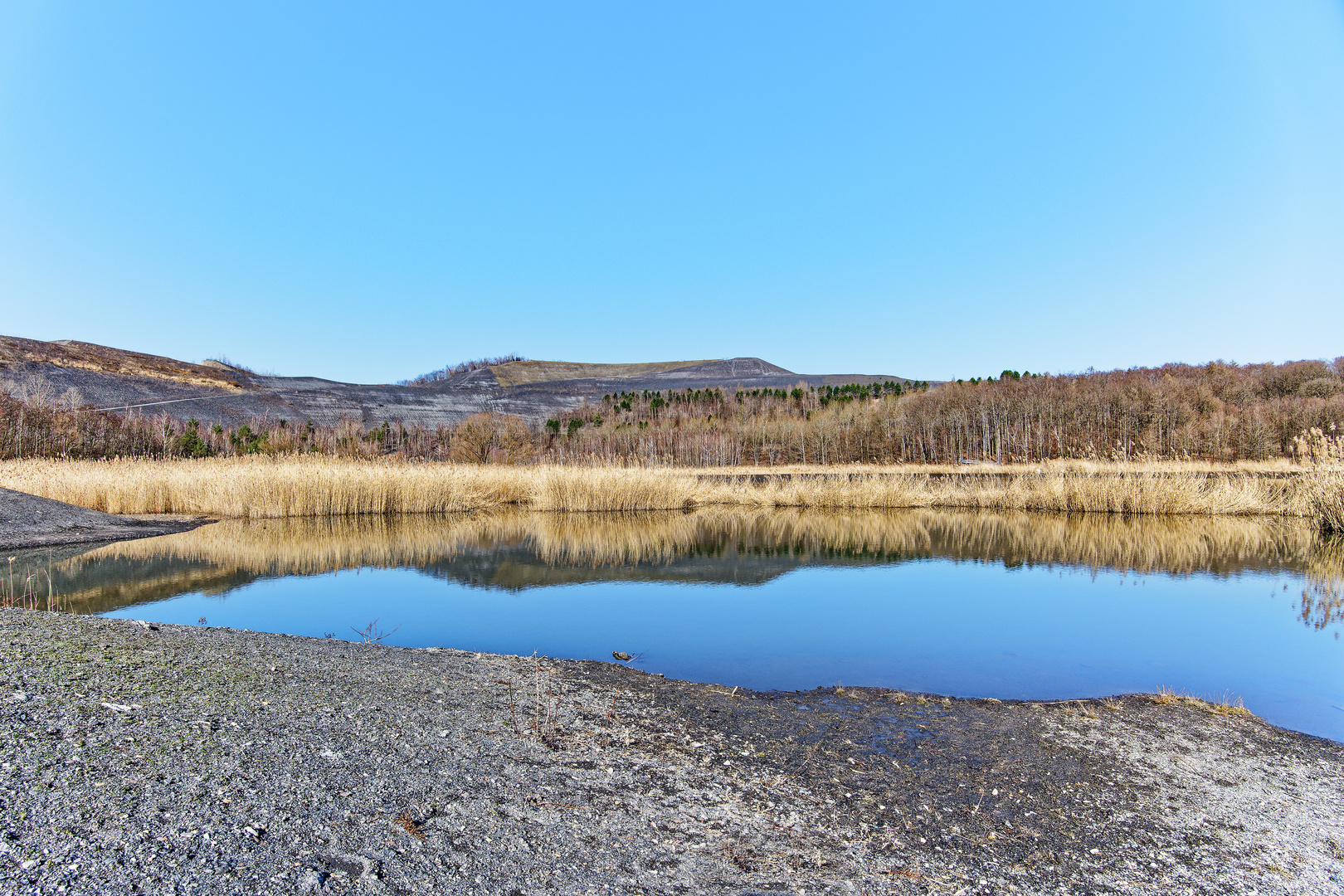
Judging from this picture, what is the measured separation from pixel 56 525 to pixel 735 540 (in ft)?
42.5

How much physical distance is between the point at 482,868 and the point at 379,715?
5.83 ft

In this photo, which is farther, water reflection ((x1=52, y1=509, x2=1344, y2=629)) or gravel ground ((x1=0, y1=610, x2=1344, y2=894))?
water reflection ((x1=52, y1=509, x2=1344, y2=629))

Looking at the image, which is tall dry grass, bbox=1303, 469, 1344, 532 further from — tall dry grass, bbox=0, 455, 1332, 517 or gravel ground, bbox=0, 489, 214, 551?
gravel ground, bbox=0, 489, 214, 551

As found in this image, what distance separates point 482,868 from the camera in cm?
256

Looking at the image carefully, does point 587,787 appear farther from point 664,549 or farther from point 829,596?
point 664,549

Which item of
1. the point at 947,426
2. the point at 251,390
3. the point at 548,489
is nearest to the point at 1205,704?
the point at 548,489

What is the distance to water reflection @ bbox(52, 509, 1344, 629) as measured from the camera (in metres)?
10.4

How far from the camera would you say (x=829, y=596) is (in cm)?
983

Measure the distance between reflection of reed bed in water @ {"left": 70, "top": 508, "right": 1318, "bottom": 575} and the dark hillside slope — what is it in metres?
27.9

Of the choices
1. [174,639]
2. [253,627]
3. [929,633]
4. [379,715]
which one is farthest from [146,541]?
[929,633]

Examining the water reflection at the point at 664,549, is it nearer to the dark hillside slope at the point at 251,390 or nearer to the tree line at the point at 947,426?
the tree line at the point at 947,426

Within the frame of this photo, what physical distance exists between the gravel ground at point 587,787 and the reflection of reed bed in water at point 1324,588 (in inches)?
206

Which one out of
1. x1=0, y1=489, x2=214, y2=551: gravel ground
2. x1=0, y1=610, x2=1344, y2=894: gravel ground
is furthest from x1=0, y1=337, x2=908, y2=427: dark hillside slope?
x1=0, y1=610, x2=1344, y2=894: gravel ground

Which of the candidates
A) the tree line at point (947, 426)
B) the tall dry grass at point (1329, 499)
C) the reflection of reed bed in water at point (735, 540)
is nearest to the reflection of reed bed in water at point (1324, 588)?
the reflection of reed bed in water at point (735, 540)
